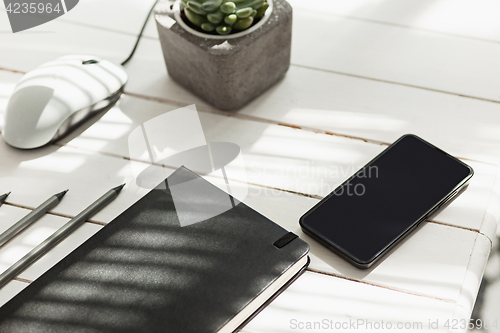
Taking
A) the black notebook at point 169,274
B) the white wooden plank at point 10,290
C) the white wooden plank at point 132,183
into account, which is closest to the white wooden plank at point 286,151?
the white wooden plank at point 132,183

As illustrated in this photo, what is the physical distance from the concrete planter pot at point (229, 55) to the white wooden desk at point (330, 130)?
0.03 metres

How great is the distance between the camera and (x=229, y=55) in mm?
758

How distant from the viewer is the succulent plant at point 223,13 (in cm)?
74

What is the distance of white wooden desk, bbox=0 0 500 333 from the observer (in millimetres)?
636

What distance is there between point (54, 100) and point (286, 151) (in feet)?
1.13

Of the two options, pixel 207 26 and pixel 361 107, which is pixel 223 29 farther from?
pixel 361 107

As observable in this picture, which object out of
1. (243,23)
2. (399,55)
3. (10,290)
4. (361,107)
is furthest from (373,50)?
(10,290)

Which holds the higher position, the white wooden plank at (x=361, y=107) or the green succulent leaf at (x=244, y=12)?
the green succulent leaf at (x=244, y=12)

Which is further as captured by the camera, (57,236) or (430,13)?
(430,13)

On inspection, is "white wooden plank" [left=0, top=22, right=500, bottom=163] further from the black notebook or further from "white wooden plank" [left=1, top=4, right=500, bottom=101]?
the black notebook

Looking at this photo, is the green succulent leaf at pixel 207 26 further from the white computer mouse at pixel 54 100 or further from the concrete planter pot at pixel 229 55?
the white computer mouse at pixel 54 100

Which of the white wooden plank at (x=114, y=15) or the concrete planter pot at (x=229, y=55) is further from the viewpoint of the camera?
the white wooden plank at (x=114, y=15)

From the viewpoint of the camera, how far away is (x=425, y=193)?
2.24ft

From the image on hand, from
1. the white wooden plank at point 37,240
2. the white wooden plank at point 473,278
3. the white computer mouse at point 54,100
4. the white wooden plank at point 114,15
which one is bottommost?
the white wooden plank at point 473,278
